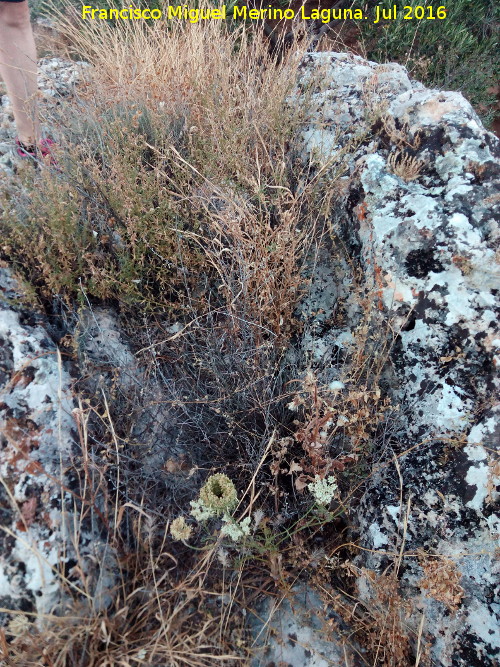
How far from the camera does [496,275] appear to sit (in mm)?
1716

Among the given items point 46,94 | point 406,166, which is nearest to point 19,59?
point 46,94

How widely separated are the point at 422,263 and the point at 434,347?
34 cm

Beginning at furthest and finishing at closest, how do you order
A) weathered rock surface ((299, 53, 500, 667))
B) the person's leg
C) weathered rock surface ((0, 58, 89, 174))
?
1. weathered rock surface ((0, 58, 89, 174))
2. the person's leg
3. weathered rock surface ((299, 53, 500, 667))

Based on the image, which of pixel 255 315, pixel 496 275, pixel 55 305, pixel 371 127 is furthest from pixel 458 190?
pixel 55 305

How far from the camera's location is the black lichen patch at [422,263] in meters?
1.80

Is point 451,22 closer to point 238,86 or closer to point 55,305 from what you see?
point 238,86

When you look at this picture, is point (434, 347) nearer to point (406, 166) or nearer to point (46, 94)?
point (406, 166)

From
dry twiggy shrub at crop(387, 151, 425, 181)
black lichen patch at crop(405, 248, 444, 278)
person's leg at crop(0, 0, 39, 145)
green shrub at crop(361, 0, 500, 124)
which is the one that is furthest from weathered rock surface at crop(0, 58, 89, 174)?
green shrub at crop(361, 0, 500, 124)

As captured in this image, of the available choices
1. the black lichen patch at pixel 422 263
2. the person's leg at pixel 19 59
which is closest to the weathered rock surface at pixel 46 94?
the person's leg at pixel 19 59

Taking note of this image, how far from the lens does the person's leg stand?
2.46m

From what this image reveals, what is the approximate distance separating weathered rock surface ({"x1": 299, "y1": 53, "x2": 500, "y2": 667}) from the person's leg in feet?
5.82

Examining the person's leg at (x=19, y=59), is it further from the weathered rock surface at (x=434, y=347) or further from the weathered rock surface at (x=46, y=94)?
the weathered rock surface at (x=434, y=347)

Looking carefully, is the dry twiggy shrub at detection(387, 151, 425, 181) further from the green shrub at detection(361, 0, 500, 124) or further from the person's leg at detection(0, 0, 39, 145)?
the green shrub at detection(361, 0, 500, 124)

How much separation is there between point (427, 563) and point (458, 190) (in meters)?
1.42
